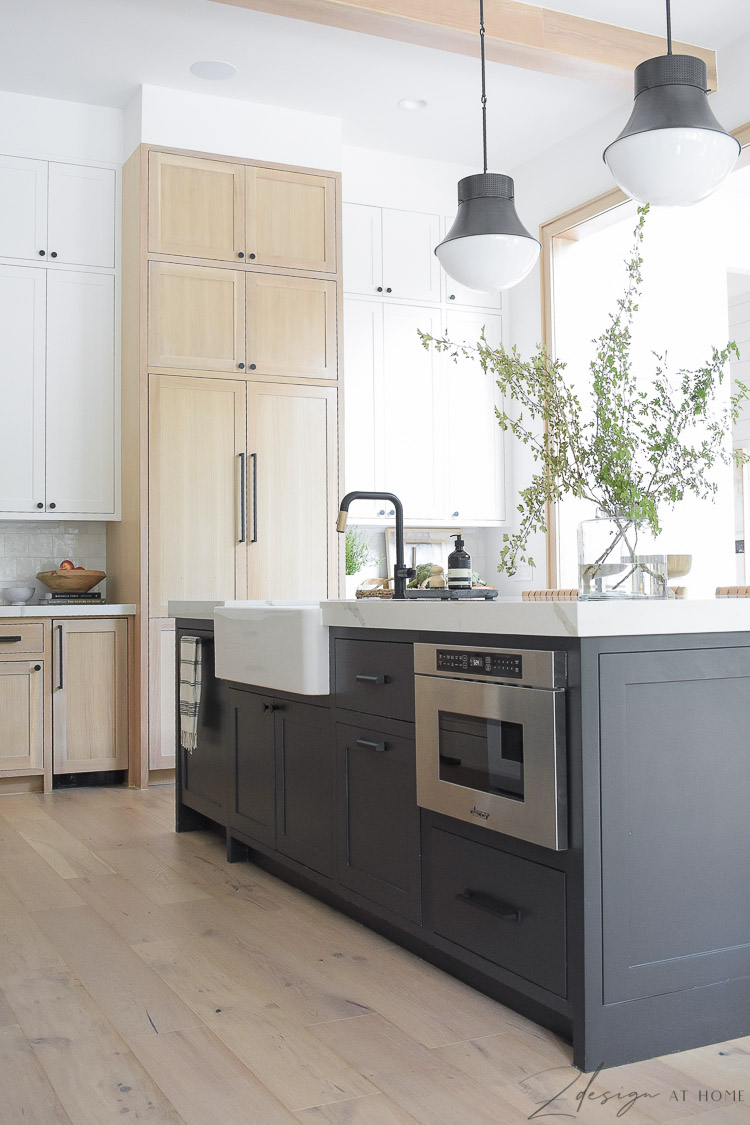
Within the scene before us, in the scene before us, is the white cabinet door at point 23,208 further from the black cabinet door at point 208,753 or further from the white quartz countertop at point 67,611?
the black cabinet door at point 208,753

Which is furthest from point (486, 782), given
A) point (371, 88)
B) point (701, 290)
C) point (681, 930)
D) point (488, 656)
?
point (371, 88)

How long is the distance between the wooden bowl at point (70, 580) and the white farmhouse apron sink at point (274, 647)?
1768mm

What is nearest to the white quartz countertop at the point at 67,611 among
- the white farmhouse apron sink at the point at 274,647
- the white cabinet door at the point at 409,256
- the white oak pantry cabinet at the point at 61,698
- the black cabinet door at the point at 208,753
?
the white oak pantry cabinet at the point at 61,698

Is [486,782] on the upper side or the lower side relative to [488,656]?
lower

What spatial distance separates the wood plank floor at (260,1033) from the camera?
1736 mm

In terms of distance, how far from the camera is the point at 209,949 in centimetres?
254

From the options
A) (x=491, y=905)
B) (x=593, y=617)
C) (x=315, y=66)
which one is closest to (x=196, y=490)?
(x=315, y=66)

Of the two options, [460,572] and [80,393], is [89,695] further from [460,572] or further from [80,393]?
[460,572]

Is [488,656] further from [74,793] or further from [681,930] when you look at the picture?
[74,793]

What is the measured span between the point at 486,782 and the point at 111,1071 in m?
0.85

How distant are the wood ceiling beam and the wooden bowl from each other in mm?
2508

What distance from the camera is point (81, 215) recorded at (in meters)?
Answer: 5.09

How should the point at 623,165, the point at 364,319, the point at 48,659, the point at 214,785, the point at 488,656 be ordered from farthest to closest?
the point at 364,319, the point at 48,659, the point at 214,785, the point at 623,165, the point at 488,656

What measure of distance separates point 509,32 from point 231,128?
1.47m
